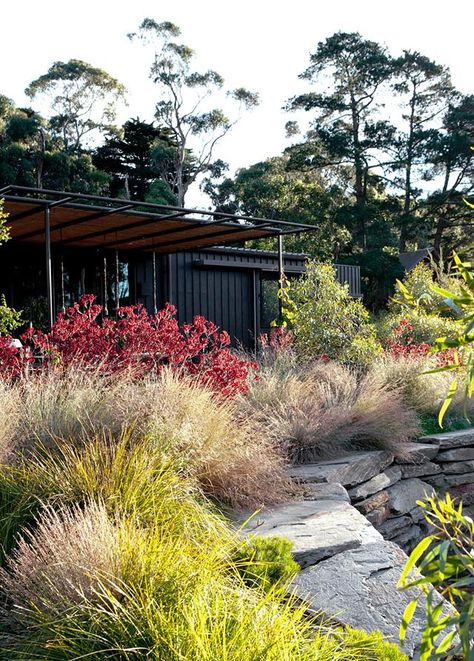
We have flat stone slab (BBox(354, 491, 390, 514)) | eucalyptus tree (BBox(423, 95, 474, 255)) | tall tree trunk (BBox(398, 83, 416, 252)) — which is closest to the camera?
flat stone slab (BBox(354, 491, 390, 514))

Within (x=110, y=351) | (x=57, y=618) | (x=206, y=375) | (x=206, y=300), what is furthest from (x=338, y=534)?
(x=206, y=300)

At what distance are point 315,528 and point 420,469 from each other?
3.10m

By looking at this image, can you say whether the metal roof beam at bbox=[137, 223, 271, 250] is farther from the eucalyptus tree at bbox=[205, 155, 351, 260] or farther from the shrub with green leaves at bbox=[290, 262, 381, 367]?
the eucalyptus tree at bbox=[205, 155, 351, 260]

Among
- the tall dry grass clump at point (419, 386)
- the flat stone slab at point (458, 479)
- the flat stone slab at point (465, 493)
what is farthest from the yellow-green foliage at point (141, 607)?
the tall dry grass clump at point (419, 386)

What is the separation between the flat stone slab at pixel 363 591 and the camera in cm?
351

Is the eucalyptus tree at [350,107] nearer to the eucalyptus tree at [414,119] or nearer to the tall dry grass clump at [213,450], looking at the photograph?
the eucalyptus tree at [414,119]

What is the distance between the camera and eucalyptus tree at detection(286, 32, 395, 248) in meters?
31.8

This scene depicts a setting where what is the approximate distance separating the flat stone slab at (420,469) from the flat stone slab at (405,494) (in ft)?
0.18

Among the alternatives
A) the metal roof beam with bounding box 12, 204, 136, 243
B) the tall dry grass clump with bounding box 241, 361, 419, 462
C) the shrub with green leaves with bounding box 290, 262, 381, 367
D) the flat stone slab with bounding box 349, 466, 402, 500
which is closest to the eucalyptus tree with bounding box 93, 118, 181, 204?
the metal roof beam with bounding box 12, 204, 136, 243

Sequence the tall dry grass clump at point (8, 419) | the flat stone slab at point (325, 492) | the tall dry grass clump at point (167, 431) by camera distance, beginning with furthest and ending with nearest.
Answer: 1. the flat stone slab at point (325, 492)
2. the tall dry grass clump at point (167, 431)
3. the tall dry grass clump at point (8, 419)

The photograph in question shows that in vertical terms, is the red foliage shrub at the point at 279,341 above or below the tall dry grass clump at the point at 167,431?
above

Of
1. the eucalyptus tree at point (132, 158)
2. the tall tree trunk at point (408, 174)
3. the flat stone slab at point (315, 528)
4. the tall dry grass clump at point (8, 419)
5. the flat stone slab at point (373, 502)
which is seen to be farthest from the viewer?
the eucalyptus tree at point (132, 158)

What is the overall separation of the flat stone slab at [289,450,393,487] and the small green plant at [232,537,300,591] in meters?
1.81

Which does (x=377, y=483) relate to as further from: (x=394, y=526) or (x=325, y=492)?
(x=325, y=492)
